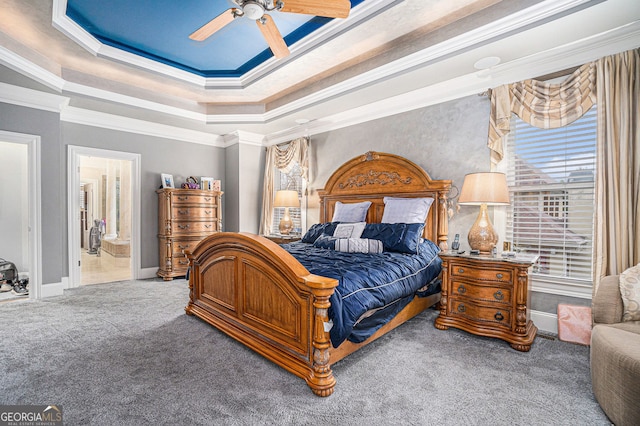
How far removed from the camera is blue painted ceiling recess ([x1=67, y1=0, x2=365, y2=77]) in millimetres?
2795

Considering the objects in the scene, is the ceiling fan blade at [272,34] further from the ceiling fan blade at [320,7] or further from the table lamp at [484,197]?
the table lamp at [484,197]

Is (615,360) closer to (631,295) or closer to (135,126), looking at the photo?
(631,295)

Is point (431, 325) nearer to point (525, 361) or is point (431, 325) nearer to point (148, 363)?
point (525, 361)

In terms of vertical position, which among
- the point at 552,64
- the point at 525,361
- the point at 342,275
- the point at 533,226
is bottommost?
the point at 525,361

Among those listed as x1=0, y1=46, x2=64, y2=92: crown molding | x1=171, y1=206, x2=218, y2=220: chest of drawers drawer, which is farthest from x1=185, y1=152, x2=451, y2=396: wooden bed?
x1=0, y1=46, x2=64, y2=92: crown molding

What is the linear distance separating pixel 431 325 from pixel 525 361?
2.66 ft

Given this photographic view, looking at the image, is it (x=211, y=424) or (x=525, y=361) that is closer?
(x=211, y=424)

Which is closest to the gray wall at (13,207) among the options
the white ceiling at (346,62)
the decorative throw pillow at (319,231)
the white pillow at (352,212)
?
the white ceiling at (346,62)

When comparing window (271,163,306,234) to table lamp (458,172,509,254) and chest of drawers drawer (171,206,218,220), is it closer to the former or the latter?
chest of drawers drawer (171,206,218,220)

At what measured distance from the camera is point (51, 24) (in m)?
2.87

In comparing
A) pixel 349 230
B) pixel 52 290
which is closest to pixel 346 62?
pixel 349 230

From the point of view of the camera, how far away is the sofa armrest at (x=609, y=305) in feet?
6.24

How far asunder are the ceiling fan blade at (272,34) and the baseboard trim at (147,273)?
4105 millimetres

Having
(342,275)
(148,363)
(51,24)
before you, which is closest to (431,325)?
(342,275)
